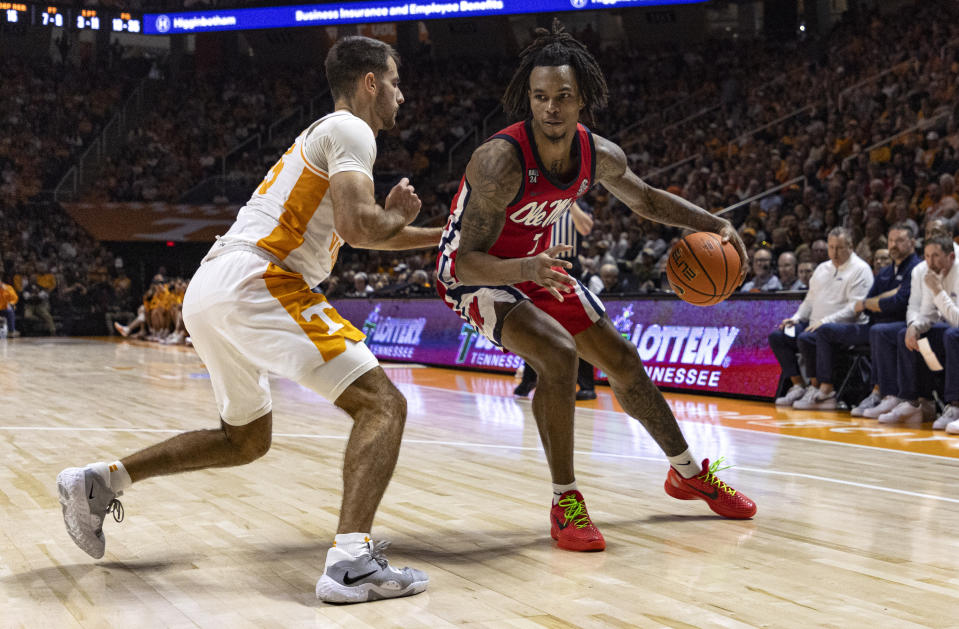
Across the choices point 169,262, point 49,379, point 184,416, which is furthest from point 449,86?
point 184,416

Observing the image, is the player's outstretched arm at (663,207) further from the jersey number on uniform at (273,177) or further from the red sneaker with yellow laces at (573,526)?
the jersey number on uniform at (273,177)

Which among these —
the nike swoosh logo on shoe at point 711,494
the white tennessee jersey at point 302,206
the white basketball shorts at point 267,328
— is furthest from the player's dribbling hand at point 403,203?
the nike swoosh logo on shoe at point 711,494

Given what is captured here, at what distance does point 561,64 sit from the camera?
3.69 m

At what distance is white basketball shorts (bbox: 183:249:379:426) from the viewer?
2988 millimetres

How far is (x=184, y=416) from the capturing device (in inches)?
305

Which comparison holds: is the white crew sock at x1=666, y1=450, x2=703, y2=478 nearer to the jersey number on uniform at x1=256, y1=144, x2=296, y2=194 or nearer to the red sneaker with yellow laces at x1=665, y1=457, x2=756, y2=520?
the red sneaker with yellow laces at x1=665, y1=457, x2=756, y2=520

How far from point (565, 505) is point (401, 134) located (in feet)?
73.2

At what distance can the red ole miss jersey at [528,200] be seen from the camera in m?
3.69

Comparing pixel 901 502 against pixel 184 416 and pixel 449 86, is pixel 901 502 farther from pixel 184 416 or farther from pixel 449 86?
pixel 449 86

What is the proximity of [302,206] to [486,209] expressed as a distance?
801mm

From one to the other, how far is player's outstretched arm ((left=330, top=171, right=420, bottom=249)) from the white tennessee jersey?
107 mm

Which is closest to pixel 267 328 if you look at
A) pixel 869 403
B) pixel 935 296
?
pixel 935 296

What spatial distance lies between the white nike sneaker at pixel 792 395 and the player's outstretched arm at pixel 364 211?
20.7 feet

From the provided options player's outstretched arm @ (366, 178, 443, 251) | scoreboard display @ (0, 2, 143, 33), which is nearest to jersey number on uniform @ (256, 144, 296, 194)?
player's outstretched arm @ (366, 178, 443, 251)
